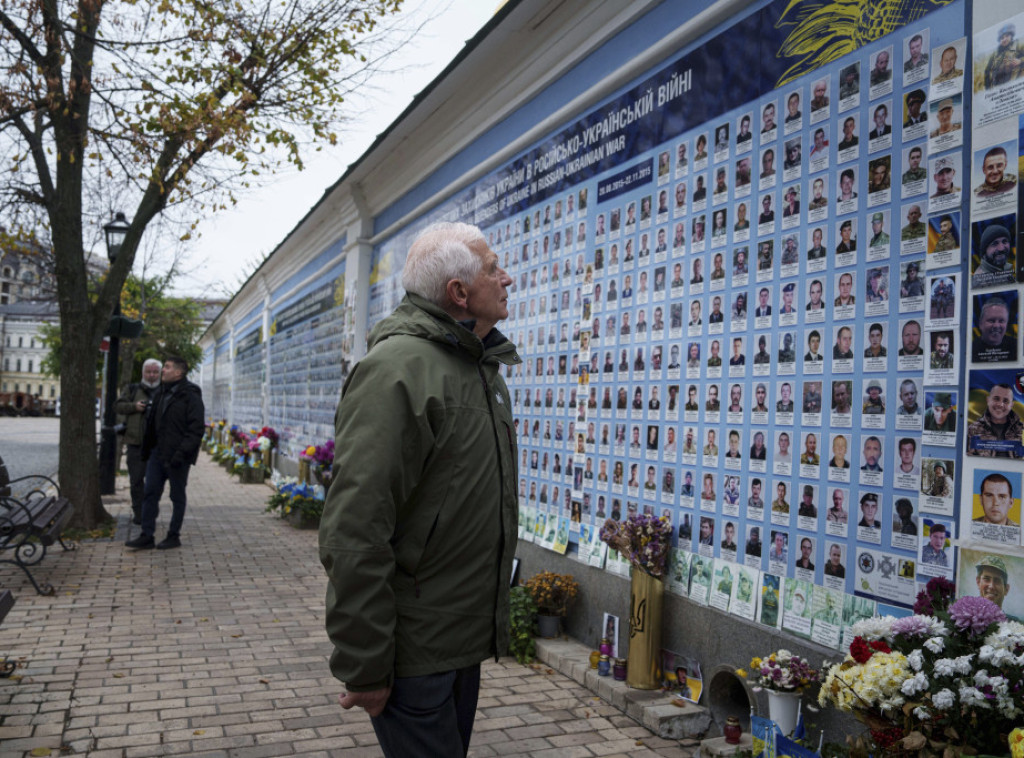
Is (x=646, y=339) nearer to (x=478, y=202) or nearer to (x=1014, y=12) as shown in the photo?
(x=1014, y=12)

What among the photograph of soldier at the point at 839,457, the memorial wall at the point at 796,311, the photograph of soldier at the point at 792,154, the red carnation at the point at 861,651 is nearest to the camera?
the red carnation at the point at 861,651

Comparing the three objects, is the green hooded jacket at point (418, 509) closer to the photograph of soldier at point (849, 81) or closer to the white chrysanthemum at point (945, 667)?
the white chrysanthemum at point (945, 667)

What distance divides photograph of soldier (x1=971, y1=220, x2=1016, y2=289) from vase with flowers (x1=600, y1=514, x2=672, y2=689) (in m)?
2.37

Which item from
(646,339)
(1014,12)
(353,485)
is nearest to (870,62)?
(1014,12)

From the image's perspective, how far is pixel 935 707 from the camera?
2.50 metres

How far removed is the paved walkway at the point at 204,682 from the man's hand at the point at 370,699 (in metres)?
Result: 2.21

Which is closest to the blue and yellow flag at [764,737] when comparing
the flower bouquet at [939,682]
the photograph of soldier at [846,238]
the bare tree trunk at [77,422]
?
the flower bouquet at [939,682]

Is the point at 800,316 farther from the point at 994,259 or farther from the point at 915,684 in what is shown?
the point at 915,684

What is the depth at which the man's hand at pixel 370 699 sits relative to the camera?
6.95 feet

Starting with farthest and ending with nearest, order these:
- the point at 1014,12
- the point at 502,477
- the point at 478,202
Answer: the point at 478,202
the point at 1014,12
the point at 502,477

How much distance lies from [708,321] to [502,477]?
2790mm

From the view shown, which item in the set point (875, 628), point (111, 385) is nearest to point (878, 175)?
point (875, 628)

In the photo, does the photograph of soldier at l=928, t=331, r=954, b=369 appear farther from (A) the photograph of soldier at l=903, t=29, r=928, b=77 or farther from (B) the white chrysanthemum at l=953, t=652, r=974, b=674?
(B) the white chrysanthemum at l=953, t=652, r=974, b=674

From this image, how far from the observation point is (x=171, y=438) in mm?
9336
